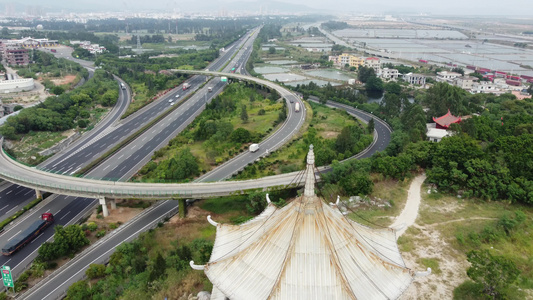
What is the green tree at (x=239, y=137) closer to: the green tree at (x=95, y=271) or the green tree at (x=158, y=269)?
the green tree at (x=95, y=271)

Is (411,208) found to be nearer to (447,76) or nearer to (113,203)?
(113,203)

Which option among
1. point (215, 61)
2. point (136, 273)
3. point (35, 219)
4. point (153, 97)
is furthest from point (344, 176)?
point (215, 61)

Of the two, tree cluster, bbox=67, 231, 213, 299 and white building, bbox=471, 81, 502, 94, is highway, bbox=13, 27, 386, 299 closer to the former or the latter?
tree cluster, bbox=67, 231, 213, 299

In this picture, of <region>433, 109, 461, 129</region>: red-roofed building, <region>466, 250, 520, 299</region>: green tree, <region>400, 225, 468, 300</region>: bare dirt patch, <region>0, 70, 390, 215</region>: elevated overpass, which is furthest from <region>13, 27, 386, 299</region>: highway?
<region>433, 109, 461, 129</region>: red-roofed building

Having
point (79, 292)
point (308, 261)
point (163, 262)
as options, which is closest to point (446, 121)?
point (163, 262)

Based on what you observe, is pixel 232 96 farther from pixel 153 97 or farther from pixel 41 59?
pixel 41 59

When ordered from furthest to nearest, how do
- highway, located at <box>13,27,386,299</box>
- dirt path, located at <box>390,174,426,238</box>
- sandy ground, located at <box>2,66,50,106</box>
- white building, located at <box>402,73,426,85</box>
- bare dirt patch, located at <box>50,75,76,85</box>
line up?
white building, located at <box>402,73,426,85</box> < bare dirt patch, located at <box>50,75,76,85</box> < sandy ground, located at <box>2,66,50,106</box> < dirt path, located at <box>390,174,426,238</box> < highway, located at <box>13,27,386,299</box>

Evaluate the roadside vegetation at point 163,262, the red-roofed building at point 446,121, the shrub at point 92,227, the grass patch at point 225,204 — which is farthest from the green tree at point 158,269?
the red-roofed building at point 446,121
